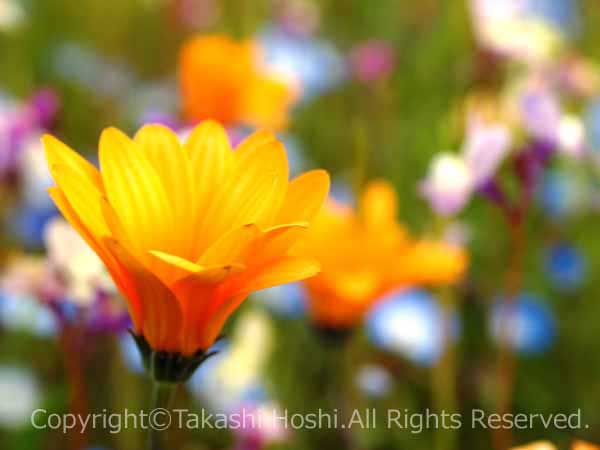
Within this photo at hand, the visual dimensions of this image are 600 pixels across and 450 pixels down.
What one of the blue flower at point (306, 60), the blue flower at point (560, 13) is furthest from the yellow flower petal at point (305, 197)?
the blue flower at point (560, 13)

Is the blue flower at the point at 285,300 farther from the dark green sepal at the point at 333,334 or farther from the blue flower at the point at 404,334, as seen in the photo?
the dark green sepal at the point at 333,334

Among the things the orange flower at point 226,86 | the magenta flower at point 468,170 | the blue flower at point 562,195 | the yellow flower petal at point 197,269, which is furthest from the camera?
the blue flower at point 562,195

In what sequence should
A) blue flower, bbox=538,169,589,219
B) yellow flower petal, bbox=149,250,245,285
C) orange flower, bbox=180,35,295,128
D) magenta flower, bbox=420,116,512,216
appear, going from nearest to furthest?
1. yellow flower petal, bbox=149,250,245,285
2. magenta flower, bbox=420,116,512,216
3. orange flower, bbox=180,35,295,128
4. blue flower, bbox=538,169,589,219

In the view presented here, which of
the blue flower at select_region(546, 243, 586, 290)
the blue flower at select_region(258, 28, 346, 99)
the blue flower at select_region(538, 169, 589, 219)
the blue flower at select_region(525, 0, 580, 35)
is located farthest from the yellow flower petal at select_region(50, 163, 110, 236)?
the blue flower at select_region(525, 0, 580, 35)

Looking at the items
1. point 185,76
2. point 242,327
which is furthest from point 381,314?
point 185,76

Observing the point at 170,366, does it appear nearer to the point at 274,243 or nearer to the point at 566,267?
the point at 274,243

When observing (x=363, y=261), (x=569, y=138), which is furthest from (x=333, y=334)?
(x=569, y=138)

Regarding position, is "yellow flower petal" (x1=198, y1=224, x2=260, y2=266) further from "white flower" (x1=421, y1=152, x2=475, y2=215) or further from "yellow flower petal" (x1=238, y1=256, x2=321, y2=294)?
"white flower" (x1=421, y1=152, x2=475, y2=215)
